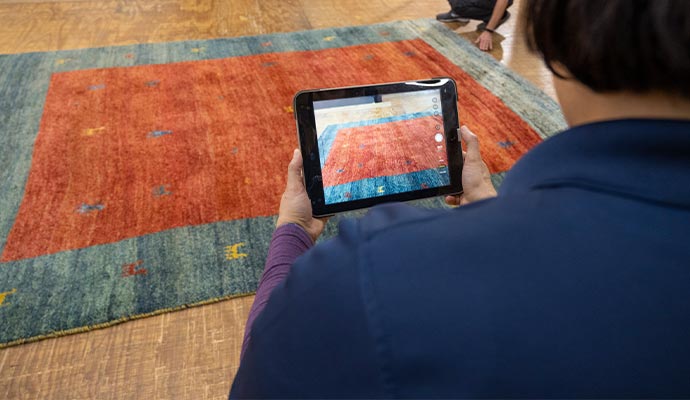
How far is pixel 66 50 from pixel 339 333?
2.68 m

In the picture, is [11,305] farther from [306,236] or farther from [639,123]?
[639,123]

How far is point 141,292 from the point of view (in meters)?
1.19

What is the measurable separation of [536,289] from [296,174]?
0.63m

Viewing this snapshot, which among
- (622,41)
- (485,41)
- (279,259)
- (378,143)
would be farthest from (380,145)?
(485,41)

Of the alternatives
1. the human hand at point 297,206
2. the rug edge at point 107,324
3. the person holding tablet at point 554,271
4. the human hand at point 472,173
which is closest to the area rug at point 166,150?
the rug edge at point 107,324

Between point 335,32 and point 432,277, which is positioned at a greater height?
point 432,277

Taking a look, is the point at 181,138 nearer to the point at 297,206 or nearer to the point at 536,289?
the point at 297,206

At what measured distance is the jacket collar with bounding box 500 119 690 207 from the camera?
0.93ft

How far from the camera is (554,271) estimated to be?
274 millimetres

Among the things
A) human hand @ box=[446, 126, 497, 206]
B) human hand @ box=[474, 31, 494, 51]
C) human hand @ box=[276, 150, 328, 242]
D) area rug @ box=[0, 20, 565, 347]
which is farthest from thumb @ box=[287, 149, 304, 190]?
human hand @ box=[474, 31, 494, 51]

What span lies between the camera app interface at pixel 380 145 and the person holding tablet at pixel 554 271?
558 mm

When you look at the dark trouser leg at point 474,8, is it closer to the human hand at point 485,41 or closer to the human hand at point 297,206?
the human hand at point 485,41

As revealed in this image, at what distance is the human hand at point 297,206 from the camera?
82cm

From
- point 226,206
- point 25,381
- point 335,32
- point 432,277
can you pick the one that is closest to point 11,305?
point 25,381
